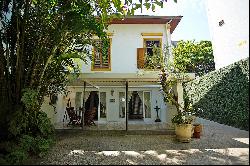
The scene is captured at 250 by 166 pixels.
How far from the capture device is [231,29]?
7.04 metres

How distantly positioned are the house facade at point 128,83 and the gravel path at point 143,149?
2.37 m

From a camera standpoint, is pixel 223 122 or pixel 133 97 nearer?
pixel 223 122

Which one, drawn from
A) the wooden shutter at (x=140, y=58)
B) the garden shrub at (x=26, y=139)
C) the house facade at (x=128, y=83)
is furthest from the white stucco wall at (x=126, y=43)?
the garden shrub at (x=26, y=139)

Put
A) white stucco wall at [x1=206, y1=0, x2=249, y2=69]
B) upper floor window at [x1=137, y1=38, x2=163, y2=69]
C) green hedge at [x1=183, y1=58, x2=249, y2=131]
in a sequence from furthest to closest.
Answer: upper floor window at [x1=137, y1=38, x2=163, y2=69]
green hedge at [x1=183, y1=58, x2=249, y2=131]
white stucco wall at [x1=206, y1=0, x2=249, y2=69]

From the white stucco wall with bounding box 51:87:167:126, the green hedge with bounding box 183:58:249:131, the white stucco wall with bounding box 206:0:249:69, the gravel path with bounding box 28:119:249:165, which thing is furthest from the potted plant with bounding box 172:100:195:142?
the white stucco wall with bounding box 51:87:167:126

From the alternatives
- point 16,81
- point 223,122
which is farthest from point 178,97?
point 16,81

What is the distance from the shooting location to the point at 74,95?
1573 centimetres

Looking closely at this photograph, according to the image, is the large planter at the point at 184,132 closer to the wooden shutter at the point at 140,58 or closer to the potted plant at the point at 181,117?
the potted plant at the point at 181,117

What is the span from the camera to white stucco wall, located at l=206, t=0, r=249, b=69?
17.7 feet

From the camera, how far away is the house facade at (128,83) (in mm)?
13528

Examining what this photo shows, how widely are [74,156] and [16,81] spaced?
2996mm

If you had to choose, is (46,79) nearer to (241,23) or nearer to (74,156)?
(74,156)

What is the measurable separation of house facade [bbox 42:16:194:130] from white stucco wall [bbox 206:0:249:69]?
426 cm

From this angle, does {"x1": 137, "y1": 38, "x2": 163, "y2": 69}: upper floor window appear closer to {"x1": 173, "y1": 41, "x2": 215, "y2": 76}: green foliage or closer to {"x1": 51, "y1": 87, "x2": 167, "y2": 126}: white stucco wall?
{"x1": 51, "y1": 87, "x2": 167, "y2": 126}: white stucco wall
